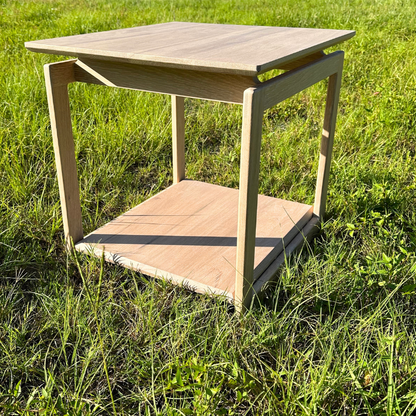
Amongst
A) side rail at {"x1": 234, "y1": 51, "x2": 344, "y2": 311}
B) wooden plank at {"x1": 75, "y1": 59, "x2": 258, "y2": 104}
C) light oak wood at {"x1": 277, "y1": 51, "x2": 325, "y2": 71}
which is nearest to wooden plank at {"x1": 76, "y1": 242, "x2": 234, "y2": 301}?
side rail at {"x1": 234, "y1": 51, "x2": 344, "y2": 311}

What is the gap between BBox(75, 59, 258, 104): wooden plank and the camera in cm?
123

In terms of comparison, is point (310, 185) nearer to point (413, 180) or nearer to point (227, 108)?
point (413, 180)

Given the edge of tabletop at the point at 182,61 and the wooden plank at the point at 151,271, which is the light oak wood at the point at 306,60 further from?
the wooden plank at the point at 151,271

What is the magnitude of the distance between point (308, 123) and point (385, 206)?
3.56 feet

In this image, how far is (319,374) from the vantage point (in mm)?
1188

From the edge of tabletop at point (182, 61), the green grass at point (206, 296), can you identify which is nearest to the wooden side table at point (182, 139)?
the edge of tabletop at point (182, 61)

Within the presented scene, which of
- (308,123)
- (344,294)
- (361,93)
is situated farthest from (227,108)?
(344,294)

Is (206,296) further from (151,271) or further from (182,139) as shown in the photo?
(182,139)

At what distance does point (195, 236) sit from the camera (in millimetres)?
1874

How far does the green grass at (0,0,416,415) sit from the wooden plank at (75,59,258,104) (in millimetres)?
576

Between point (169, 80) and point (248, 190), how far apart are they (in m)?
0.39

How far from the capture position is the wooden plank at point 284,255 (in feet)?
5.06

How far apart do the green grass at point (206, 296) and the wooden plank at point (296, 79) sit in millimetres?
571

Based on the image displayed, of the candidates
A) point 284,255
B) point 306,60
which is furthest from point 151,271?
point 306,60
